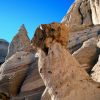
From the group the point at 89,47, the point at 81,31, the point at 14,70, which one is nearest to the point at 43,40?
the point at 89,47

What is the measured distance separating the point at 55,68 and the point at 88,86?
3.37ft

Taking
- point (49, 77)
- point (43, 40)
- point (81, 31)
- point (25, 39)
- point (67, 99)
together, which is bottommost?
point (67, 99)

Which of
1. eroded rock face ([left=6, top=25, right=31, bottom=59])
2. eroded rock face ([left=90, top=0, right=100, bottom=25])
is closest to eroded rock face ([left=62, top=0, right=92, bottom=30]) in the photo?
eroded rock face ([left=90, top=0, right=100, bottom=25])

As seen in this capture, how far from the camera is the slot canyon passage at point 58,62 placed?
859 centimetres

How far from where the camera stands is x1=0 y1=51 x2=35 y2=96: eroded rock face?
687 inches

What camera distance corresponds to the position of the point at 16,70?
18.0m

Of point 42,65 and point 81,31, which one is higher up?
point 81,31

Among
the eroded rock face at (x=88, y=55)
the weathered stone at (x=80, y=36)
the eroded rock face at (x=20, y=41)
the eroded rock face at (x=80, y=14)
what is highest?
the eroded rock face at (x=80, y=14)

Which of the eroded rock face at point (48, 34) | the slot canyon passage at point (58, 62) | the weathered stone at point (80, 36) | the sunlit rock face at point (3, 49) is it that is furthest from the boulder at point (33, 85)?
the sunlit rock face at point (3, 49)

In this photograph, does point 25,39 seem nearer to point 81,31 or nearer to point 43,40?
point 81,31

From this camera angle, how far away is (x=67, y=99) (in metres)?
8.35

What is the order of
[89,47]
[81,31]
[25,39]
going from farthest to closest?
[25,39] → [81,31] → [89,47]

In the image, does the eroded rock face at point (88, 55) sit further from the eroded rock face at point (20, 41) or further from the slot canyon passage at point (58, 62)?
the eroded rock face at point (20, 41)

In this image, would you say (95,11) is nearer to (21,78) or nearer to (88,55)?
(21,78)
